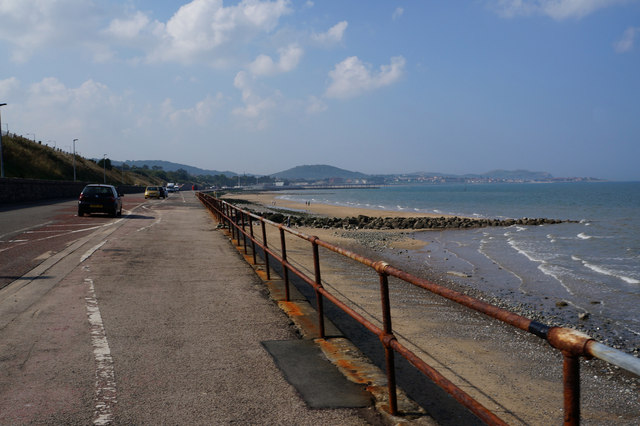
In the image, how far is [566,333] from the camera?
206 centimetres

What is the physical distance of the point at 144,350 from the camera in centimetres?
525

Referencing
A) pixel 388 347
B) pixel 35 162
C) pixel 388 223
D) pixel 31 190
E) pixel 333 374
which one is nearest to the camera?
pixel 388 347

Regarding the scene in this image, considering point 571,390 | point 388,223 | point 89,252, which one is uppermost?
point 571,390

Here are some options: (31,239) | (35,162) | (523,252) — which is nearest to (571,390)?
(31,239)

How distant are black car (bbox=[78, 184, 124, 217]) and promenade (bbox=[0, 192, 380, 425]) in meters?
14.9

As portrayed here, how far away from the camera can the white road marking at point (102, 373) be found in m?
3.76

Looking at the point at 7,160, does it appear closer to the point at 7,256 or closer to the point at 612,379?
the point at 7,256

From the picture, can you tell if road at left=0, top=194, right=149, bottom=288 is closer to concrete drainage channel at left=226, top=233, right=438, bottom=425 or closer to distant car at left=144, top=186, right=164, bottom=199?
concrete drainage channel at left=226, top=233, right=438, bottom=425

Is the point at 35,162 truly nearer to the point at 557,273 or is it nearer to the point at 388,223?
the point at 388,223

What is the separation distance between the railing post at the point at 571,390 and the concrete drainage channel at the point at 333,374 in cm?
181

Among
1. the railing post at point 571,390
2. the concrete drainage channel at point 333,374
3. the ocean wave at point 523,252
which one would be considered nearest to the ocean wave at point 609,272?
the ocean wave at point 523,252

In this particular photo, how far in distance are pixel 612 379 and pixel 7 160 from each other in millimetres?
78071

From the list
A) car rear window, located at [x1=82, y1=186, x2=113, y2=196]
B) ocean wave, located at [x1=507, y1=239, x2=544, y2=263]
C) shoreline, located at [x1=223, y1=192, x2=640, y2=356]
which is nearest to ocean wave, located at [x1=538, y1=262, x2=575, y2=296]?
ocean wave, located at [x1=507, y1=239, x2=544, y2=263]

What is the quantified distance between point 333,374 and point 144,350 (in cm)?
197
